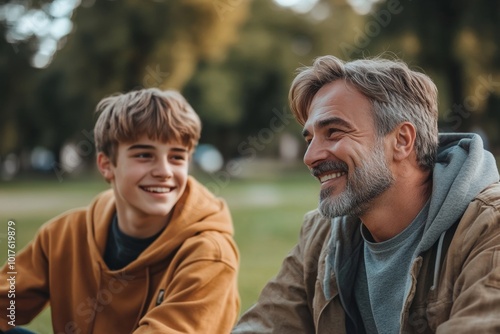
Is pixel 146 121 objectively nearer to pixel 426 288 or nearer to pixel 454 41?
pixel 426 288

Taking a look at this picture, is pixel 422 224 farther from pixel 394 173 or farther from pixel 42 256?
pixel 42 256

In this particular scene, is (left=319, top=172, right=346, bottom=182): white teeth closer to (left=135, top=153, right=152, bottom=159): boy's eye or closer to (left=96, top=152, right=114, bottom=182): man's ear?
(left=135, top=153, right=152, bottom=159): boy's eye

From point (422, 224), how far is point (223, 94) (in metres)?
32.4

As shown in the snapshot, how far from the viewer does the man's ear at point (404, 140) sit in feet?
8.86

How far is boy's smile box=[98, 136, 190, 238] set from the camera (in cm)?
371

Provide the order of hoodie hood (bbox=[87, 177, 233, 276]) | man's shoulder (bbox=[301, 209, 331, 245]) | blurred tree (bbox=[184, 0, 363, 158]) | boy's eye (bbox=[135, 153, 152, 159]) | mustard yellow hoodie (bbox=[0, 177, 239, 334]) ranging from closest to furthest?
man's shoulder (bbox=[301, 209, 331, 245]), mustard yellow hoodie (bbox=[0, 177, 239, 334]), hoodie hood (bbox=[87, 177, 233, 276]), boy's eye (bbox=[135, 153, 152, 159]), blurred tree (bbox=[184, 0, 363, 158])

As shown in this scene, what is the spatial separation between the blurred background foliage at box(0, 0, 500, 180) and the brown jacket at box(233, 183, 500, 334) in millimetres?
4335

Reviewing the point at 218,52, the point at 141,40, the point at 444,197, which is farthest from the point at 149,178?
the point at 218,52

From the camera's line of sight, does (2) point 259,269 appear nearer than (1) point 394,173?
No

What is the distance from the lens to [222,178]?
30297 mm

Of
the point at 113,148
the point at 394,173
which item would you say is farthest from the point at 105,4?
the point at 394,173

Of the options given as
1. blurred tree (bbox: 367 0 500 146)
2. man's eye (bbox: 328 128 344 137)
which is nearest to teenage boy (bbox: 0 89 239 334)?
man's eye (bbox: 328 128 344 137)

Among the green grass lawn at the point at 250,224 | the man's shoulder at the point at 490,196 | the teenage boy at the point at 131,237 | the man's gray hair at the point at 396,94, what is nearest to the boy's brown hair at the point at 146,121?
the teenage boy at the point at 131,237

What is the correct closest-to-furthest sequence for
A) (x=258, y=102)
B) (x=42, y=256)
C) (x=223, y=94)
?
1. (x=42, y=256)
2. (x=223, y=94)
3. (x=258, y=102)
